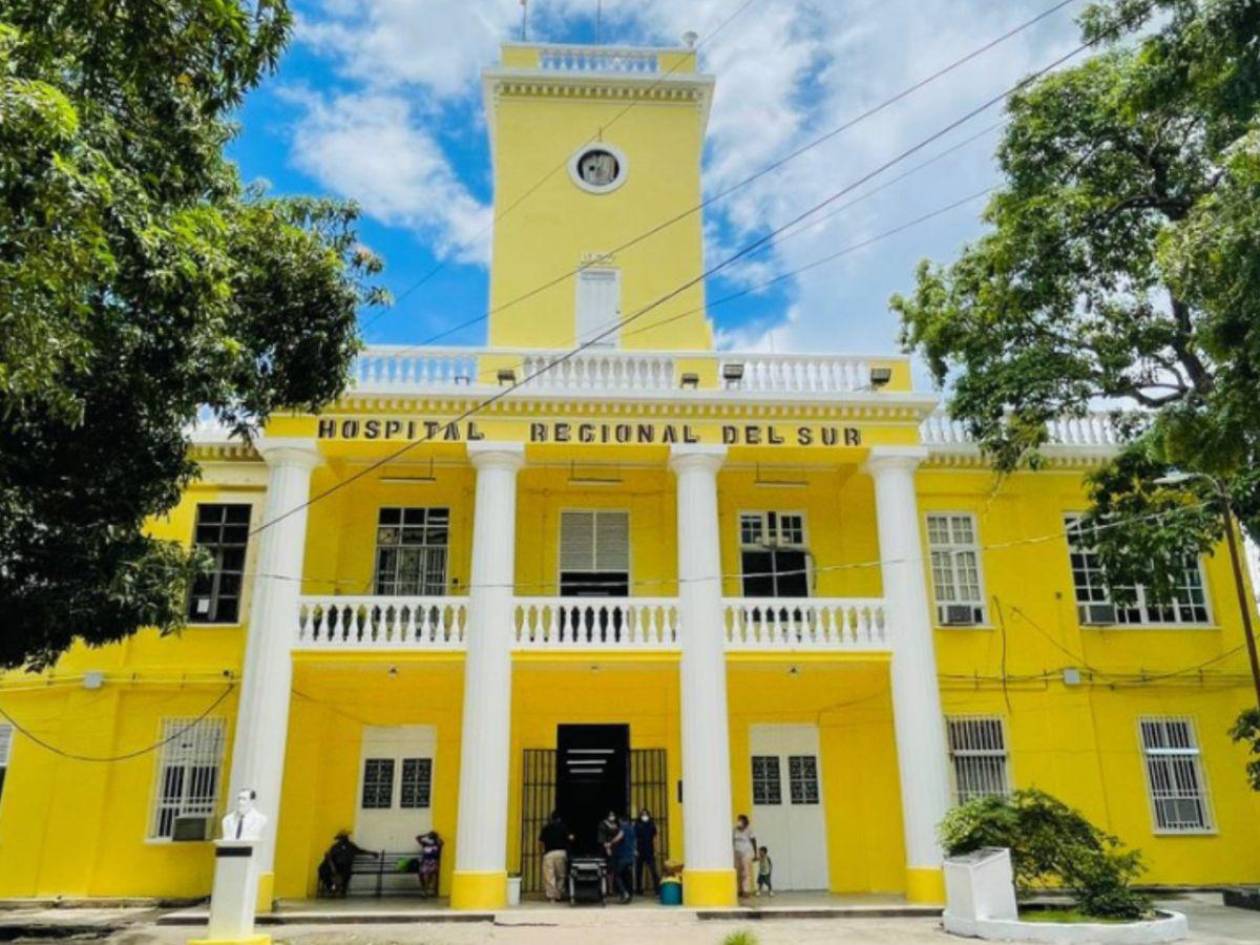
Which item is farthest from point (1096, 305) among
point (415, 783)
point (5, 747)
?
point (5, 747)

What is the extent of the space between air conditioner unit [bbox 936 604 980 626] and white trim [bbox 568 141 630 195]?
9.45 m

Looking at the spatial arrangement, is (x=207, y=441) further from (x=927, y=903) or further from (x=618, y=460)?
(x=927, y=903)

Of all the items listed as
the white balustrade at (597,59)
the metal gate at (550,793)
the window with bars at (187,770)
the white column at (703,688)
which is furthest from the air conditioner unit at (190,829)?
the white balustrade at (597,59)

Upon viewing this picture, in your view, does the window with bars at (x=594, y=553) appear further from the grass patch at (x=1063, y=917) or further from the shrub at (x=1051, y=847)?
the grass patch at (x=1063, y=917)

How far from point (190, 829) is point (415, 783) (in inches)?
130

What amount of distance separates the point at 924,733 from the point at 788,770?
2919mm

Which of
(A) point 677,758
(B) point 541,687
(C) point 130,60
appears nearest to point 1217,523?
(A) point 677,758

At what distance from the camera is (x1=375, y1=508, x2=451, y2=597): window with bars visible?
54.9ft

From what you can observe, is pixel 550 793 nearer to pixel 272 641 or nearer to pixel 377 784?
pixel 377 784

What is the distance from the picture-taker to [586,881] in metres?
14.0

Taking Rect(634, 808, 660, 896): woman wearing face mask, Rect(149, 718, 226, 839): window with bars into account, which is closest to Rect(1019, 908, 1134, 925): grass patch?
Rect(634, 808, 660, 896): woman wearing face mask

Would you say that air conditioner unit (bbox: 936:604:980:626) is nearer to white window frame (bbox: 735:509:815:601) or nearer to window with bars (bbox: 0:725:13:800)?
white window frame (bbox: 735:509:815:601)

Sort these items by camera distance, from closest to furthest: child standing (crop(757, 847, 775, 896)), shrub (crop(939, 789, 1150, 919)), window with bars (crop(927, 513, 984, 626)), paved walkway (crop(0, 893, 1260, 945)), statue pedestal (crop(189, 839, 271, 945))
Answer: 1. statue pedestal (crop(189, 839, 271, 945))
2. paved walkway (crop(0, 893, 1260, 945))
3. shrub (crop(939, 789, 1150, 919))
4. child standing (crop(757, 847, 775, 896))
5. window with bars (crop(927, 513, 984, 626))

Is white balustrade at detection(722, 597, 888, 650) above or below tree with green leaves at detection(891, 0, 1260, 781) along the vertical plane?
below
